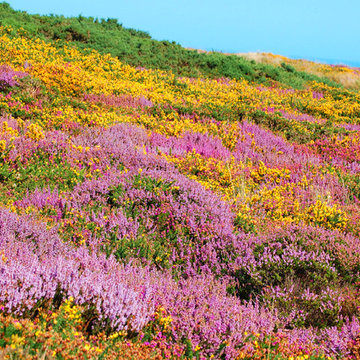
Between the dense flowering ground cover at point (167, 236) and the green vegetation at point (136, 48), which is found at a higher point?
the green vegetation at point (136, 48)

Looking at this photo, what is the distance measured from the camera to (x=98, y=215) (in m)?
4.42

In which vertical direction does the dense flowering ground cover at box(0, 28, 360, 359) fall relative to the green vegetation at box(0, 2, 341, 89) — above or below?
below

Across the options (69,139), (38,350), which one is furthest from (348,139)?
(38,350)

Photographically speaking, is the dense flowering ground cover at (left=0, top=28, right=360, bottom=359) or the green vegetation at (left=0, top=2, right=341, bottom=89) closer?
the dense flowering ground cover at (left=0, top=28, right=360, bottom=359)

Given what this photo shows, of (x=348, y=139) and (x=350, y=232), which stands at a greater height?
(x=348, y=139)

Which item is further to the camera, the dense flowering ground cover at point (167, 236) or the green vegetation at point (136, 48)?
the green vegetation at point (136, 48)

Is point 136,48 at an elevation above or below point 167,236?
above

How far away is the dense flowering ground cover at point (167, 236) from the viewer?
259cm

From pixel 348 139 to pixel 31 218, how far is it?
28.2ft

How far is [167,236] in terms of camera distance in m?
4.36

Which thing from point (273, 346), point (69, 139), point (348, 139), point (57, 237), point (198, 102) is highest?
point (198, 102)

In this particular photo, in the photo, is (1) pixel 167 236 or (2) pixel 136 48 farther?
(2) pixel 136 48

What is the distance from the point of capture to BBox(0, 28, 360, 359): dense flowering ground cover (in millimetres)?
2592

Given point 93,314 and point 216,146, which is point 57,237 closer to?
point 93,314
